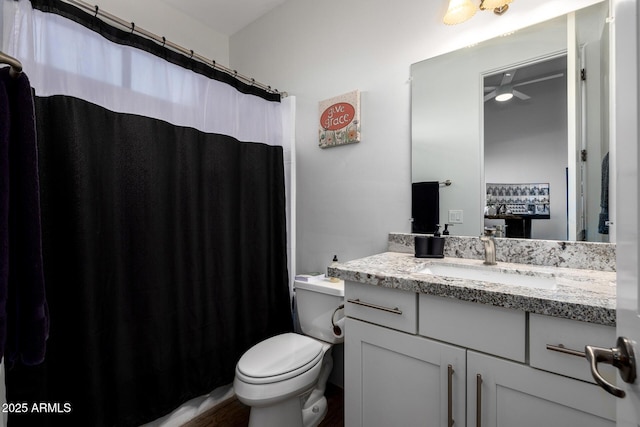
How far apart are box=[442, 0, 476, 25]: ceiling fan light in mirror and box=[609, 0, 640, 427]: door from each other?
97 centimetres

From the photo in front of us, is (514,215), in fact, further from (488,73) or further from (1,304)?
(1,304)

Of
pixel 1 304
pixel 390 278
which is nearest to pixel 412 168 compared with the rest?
pixel 390 278

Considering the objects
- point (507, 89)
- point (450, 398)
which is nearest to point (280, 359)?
point (450, 398)

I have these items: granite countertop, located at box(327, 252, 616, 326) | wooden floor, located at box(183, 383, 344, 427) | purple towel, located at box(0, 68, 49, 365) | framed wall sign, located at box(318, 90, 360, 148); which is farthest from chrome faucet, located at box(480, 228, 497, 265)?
purple towel, located at box(0, 68, 49, 365)

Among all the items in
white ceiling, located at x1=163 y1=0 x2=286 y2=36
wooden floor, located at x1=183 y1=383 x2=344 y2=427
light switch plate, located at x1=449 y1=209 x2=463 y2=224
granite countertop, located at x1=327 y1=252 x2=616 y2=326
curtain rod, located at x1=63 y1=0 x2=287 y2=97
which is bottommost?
wooden floor, located at x1=183 y1=383 x2=344 y2=427

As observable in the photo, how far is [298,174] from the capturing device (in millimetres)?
2055

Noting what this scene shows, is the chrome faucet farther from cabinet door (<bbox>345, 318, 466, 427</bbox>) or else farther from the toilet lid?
the toilet lid

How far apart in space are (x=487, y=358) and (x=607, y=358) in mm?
399

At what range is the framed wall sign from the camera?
172 centimetres

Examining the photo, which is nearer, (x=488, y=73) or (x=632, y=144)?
(x=632, y=144)

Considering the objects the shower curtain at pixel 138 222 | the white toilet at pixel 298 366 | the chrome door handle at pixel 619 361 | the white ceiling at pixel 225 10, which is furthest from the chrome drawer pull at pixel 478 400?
the white ceiling at pixel 225 10

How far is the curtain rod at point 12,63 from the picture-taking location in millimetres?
651

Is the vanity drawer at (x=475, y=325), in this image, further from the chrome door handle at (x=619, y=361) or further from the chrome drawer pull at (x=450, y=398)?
the chrome door handle at (x=619, y=361)

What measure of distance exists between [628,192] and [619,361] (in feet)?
0.87
